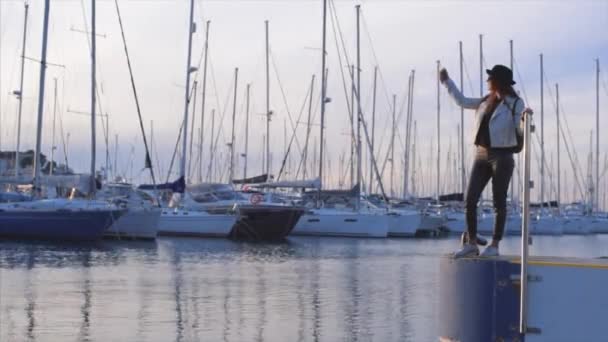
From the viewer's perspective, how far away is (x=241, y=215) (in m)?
53.0

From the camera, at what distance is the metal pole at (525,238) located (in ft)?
21.5

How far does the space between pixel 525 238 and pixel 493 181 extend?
1229mm

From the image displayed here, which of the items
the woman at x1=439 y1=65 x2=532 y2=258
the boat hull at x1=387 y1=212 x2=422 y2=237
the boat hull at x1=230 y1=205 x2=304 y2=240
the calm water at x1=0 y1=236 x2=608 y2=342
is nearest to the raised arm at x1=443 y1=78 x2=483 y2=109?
the woman at x1=439 y1=65 x2=532 y2=258

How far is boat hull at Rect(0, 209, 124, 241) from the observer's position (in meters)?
44.6

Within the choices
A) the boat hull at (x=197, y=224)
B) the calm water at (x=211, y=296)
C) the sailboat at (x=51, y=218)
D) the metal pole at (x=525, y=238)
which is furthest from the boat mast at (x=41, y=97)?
the metal pole at (x=525, y=238)

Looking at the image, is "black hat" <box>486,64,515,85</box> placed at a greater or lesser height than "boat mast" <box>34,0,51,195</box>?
lesser

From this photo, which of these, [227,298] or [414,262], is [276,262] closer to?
[414,262]

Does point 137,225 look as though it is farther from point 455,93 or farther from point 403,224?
point 455,93

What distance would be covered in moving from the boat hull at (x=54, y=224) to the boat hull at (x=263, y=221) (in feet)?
31.5

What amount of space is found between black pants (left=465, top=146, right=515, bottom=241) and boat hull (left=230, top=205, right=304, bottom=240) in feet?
148

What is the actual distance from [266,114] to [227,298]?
4477 centimetres

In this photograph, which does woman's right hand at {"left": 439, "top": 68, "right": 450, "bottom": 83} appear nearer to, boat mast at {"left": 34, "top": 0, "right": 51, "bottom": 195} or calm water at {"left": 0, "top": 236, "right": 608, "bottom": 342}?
calm water at {"left": 0, "top": 236, "right": 608, "bottom": 342}

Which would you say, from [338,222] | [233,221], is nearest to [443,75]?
[233,221]

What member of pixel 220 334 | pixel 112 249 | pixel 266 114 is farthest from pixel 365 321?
pixel 266 114
